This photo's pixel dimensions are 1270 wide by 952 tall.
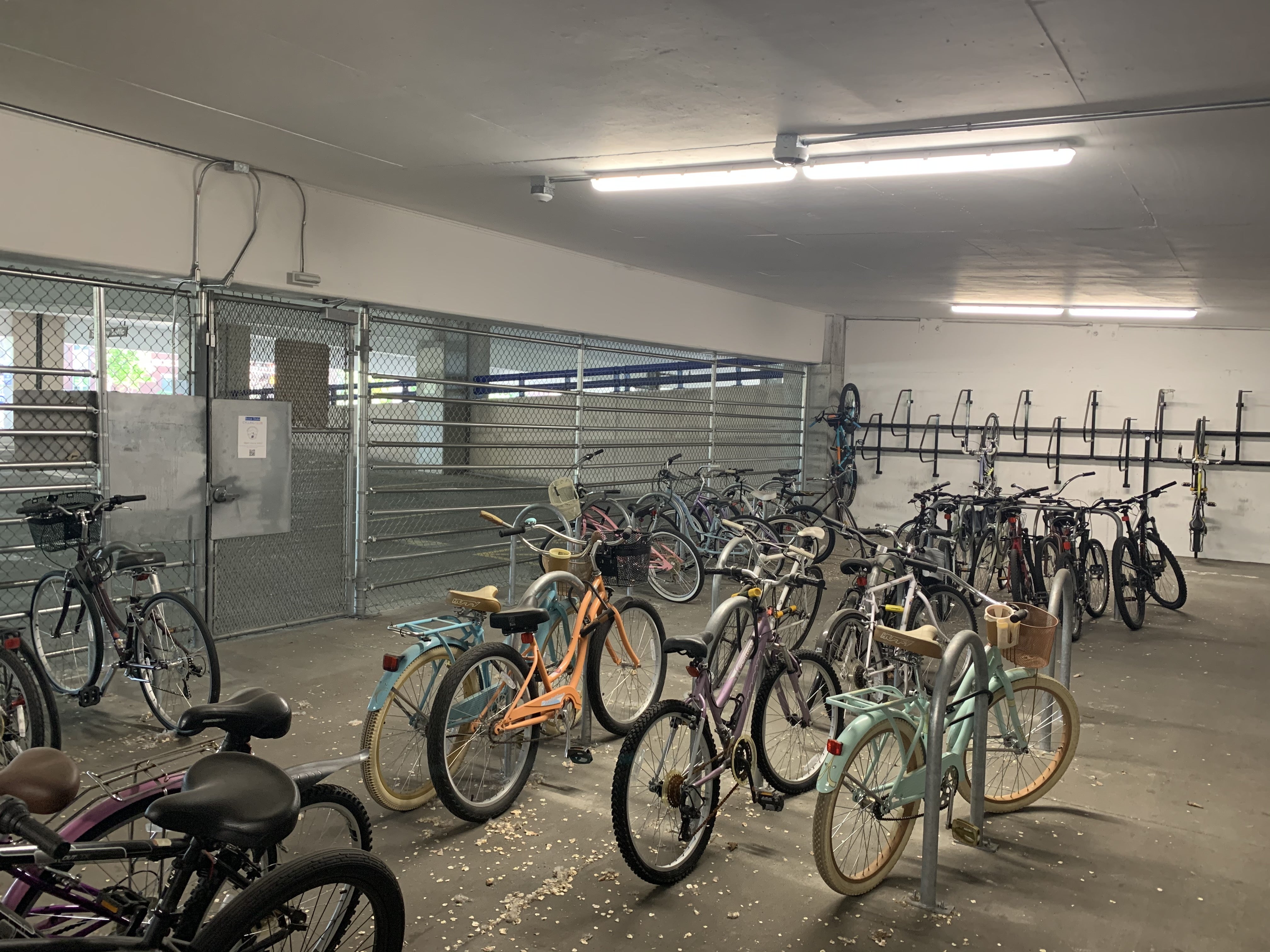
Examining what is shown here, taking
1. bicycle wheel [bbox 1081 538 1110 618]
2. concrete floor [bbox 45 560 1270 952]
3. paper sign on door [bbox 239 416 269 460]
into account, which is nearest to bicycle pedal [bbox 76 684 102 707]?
concrete floor [bbox 45 560 1270 952]

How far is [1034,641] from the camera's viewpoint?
3.22 m

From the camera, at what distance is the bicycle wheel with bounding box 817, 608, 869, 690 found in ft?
13.7

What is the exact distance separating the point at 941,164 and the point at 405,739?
3724mm

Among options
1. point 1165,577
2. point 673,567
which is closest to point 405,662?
point 673,567

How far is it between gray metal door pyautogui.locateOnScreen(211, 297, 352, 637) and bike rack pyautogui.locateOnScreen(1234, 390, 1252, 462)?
31.9 feet

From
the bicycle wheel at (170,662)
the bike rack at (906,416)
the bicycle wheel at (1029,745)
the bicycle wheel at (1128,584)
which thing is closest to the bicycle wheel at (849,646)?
the bicycle wheel at (1029,745)

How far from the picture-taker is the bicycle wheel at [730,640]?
10.6ft

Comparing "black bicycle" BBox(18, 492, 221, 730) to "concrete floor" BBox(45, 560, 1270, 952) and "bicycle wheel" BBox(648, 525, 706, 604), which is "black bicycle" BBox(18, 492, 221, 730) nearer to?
"concrete floor" BBox(45, 560, 1270, 952)

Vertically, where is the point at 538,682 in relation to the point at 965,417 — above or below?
below

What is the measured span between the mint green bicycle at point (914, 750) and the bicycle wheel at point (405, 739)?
1.37 m

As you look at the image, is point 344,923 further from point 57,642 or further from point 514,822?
point 57,642

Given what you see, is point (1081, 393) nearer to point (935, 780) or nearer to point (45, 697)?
point (935, 780)

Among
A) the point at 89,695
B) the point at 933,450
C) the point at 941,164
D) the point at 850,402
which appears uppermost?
the point at 941,164

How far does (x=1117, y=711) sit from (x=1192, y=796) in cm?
110
